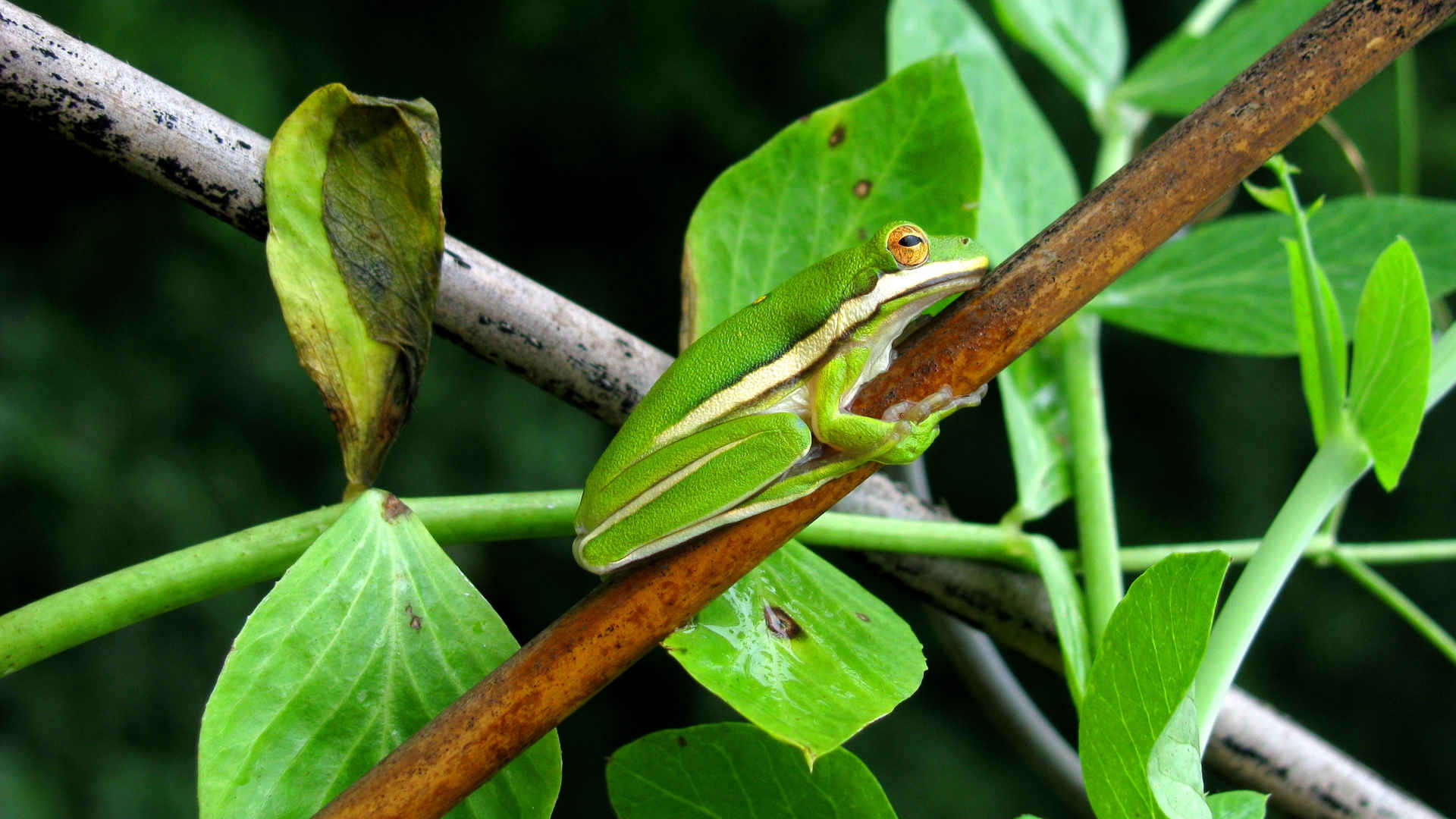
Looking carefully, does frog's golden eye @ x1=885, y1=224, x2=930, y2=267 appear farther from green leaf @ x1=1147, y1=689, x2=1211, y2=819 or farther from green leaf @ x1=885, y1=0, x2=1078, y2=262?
green leaf @ x1=1147, y1=689, x2=1211, y2=819

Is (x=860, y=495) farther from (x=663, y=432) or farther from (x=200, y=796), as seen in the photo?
(x=200, y=796)

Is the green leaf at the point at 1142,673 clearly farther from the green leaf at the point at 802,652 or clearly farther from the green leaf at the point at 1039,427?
the green leaf at the point at 1039,427

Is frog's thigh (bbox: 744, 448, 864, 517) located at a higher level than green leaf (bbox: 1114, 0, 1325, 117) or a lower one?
lower

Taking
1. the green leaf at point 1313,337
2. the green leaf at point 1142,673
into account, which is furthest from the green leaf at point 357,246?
the green leaf at point 1313,337

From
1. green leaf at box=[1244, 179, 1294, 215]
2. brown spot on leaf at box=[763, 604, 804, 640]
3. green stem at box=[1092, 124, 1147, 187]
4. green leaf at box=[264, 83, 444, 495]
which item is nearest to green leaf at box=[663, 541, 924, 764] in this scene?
brown spot on leaf at box=[763, 604, 804, 640]

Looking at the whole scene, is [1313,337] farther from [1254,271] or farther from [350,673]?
[350,673]
